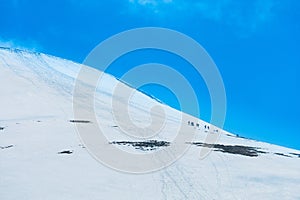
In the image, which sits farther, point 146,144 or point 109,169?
point 146,144

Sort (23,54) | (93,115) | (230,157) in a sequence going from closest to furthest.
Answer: (230,157), (93,115), (23,54)

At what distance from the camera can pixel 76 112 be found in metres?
55.5

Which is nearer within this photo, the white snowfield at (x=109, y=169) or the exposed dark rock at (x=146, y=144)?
the white snowfield at (x=109, y=169)

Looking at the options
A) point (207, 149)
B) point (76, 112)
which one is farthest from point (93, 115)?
point (207, 149)

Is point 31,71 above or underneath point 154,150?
above

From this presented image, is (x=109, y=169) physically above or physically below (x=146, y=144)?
below

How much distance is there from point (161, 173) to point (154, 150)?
7.68 metres

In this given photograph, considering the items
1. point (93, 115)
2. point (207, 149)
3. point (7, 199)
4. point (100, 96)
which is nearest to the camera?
point (7, 199)

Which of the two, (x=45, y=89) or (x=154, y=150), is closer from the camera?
(x=154, y=150)

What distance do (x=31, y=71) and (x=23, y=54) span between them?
23542 millimetres

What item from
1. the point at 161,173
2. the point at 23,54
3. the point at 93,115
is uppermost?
the point at 23,54

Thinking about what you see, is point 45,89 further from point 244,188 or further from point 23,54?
point 244,188

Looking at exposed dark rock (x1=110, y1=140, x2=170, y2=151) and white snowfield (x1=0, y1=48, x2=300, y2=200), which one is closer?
white snowfield (x1=0, y1=48, x2=300, y2=200)

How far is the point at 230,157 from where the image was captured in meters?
35.8
